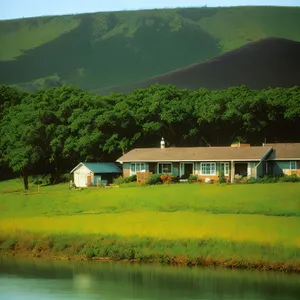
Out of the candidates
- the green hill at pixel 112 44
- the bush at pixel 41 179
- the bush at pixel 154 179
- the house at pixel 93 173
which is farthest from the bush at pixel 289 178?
the bush at pixel 41 179

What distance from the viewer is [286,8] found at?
27312 mm

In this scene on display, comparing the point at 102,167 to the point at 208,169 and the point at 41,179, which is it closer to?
the point at 41,179

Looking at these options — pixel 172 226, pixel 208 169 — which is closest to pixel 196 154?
pixel 208 169

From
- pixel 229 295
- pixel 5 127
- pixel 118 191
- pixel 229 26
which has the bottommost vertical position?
pixel 229 295

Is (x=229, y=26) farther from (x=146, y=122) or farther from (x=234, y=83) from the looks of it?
(x=146, y=122)

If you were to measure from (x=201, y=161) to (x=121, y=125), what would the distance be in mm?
4141

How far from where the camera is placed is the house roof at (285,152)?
30.0 m

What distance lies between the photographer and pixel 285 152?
30375 mm

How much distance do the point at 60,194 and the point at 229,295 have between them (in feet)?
40.2

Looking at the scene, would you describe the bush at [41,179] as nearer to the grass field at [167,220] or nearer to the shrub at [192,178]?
the grass field at [167,220]

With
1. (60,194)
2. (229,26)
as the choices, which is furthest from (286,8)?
(60,194)

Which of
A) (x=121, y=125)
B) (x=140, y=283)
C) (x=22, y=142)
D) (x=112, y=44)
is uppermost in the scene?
(x=112, y=44)

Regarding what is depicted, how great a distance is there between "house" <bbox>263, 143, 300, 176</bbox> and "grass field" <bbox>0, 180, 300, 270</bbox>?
3.25 m

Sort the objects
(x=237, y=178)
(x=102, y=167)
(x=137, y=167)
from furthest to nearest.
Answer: (x=137, y=167) → (x=102, y=167) → (x=237, y=178)
